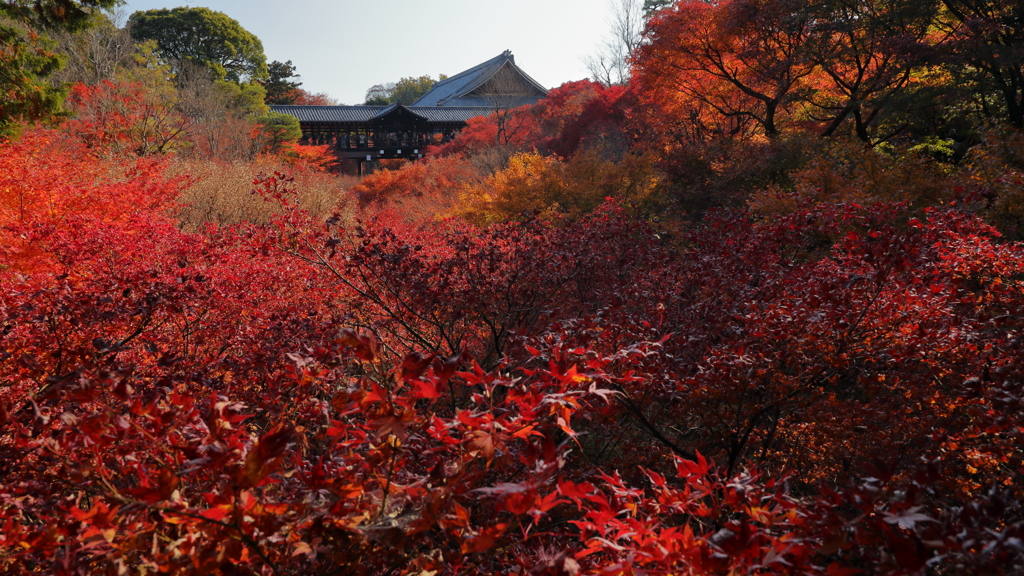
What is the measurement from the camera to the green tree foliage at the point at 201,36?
1319 inches

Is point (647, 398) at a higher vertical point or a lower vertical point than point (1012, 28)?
lower

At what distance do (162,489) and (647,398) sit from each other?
115 inches

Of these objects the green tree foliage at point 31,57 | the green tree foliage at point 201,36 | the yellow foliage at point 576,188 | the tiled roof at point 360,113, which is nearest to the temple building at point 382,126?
the tiled roof at point 360,113

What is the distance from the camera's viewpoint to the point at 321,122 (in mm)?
32188

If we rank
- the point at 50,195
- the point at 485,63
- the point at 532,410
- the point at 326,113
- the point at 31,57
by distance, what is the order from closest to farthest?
the point at 532,410 → the point at 31,57 → the point at 50,195 → the point at 326,113 → the point at 485,63

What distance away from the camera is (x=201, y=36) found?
34.6 metres

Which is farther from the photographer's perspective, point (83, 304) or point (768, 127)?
point (768, 127)

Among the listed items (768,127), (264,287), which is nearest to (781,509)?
(264,287)

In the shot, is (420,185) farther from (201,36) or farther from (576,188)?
(201,36)

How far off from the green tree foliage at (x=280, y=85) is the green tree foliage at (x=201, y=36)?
2.19 metres

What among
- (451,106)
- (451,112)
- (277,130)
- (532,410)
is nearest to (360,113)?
(451,112)

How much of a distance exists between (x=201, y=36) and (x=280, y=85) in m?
5.59

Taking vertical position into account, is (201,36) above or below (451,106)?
above

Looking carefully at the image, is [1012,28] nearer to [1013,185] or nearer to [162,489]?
[1013,185]
